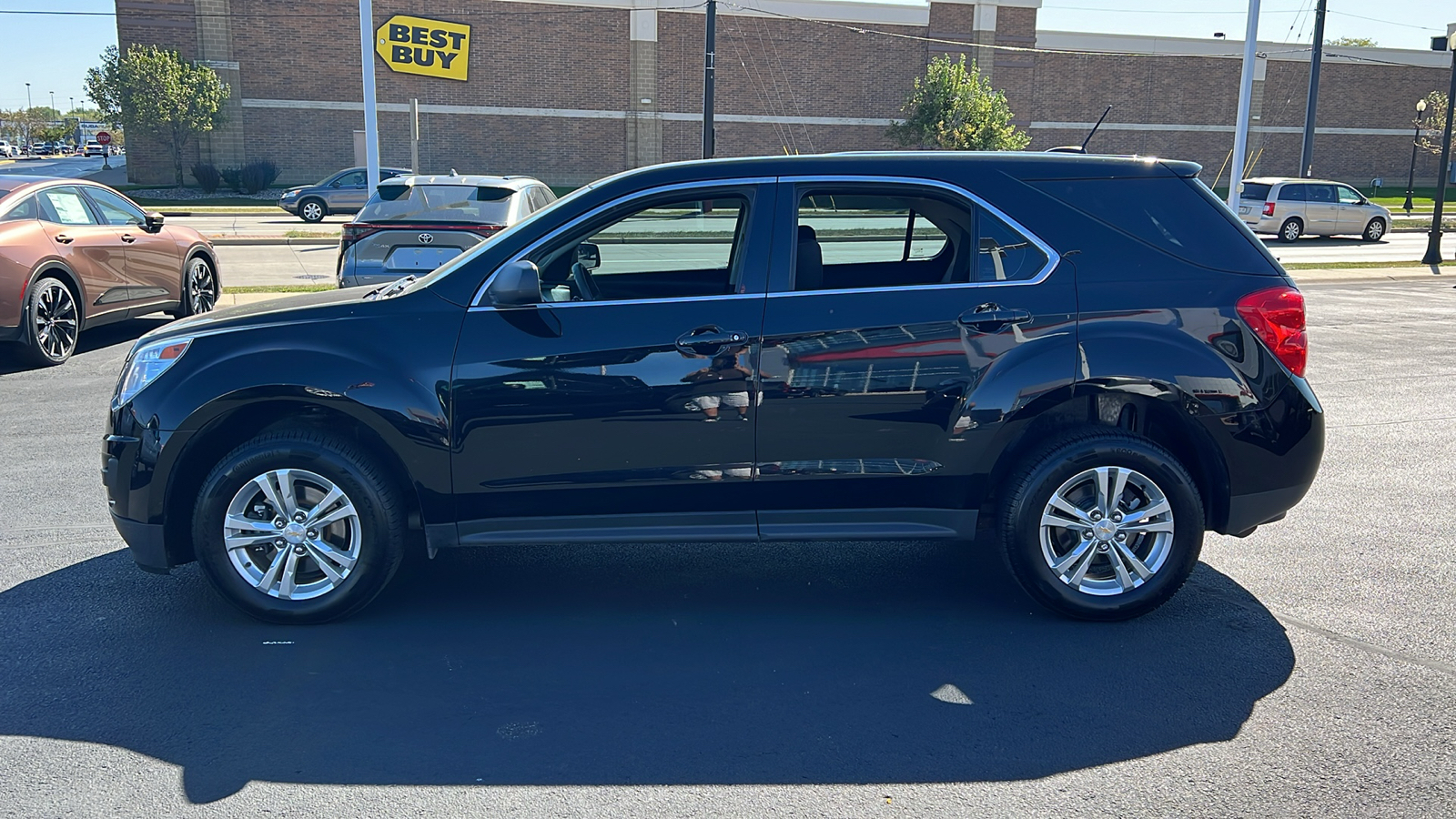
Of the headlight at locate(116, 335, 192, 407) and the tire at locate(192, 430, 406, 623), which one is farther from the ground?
the headlight at locate(116, 335, 192, 407)

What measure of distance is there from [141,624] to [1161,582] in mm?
4239

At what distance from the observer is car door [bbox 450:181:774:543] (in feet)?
15.1

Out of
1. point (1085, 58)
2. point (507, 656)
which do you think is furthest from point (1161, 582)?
point (1085, 58)

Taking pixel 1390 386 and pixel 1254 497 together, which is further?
pixel 1390 386

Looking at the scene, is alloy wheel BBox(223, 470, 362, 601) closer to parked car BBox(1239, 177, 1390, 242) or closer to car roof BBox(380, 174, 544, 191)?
car roof BBox(380, 174, 544, 191)

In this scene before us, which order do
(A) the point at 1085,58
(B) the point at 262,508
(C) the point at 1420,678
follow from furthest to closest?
(A) the point at 1085,58, (B) the point at 262,508, (C) the point at 1420,678

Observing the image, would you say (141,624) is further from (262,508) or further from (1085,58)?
(1085,58)

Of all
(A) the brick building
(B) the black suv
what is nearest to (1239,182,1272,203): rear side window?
(A) the brick building

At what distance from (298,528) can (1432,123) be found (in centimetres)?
5094

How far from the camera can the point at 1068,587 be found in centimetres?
479

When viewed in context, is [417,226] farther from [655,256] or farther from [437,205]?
[655,256]

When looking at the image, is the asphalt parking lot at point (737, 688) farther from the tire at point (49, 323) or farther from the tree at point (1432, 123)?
the tree at point (1432, 123)

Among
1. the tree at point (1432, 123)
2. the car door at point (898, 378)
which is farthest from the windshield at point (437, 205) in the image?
the tree at point (1432, 123)

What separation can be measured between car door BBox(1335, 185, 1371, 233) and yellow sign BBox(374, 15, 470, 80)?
31780mm
